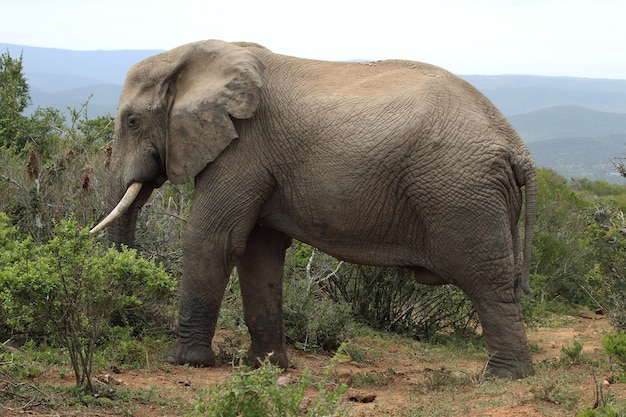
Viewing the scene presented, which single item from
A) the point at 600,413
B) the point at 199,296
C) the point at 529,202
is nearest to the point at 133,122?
the point at 199,296

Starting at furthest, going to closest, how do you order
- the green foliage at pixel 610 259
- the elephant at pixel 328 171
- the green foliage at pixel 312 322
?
the green foliage at pixel 312 322 → the green foliage at pixel 610 259 → the elephant at pixel 328 171

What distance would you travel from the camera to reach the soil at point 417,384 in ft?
17.9

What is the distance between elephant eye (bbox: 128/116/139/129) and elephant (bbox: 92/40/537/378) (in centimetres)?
Result: 1

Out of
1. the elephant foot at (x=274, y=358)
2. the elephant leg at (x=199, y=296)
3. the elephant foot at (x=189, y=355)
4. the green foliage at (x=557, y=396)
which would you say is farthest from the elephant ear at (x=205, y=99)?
the green foliage at (x=557, y=396)

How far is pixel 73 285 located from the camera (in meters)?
5.36

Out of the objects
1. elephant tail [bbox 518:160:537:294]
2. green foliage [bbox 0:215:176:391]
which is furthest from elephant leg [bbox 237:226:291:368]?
elephant tail [bbox 518:160:537:294]

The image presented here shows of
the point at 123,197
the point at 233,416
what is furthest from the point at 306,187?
the point at 233,416

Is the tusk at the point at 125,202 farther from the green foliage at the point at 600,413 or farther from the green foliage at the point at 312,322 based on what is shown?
the green foliage at the point at 600,413

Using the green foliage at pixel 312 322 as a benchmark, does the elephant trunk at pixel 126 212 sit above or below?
above

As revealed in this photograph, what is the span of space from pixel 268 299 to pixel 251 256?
1.26 feet

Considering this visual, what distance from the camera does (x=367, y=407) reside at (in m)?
5.93

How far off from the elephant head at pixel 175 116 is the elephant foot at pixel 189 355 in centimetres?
100

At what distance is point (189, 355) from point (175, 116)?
186 centimetres

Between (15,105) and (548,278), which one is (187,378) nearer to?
(15,105)
